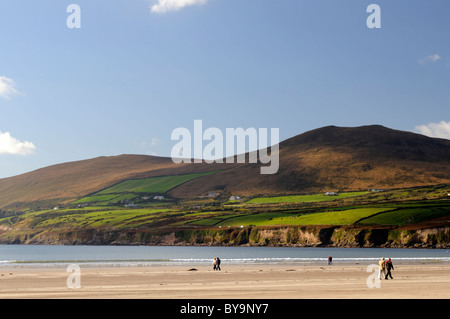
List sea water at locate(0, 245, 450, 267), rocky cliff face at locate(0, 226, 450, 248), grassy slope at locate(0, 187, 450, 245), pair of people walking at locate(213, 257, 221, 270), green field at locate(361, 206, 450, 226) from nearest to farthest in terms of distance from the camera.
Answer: pair of people walking at locate(213, 257, 221, 270) → sea water at locate(0, 245, 450, 267) → rocky cliff face at locate(0, 226, 450, 248) → green field at locate(361, 206, 450, 226) → grassy slope at locate(0, 187, 450, 245)

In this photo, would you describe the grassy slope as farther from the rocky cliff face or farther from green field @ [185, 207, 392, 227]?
the rocky cliff face

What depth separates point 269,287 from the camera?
36.6 m

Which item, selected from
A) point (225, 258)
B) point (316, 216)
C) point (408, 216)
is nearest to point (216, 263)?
point (225, 258)

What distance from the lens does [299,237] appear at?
484ft

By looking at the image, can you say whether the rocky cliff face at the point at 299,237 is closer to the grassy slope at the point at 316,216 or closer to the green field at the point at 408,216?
the grassy slope at the point at 316,216

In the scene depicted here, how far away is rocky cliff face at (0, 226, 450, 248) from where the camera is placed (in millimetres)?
133125

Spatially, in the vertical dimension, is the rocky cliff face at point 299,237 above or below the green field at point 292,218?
below

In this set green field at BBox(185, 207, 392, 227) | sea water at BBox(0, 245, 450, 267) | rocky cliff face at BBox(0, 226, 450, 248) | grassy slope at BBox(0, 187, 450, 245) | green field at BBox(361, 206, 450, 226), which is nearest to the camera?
sea water at BBox(0, 245, 450, 267)

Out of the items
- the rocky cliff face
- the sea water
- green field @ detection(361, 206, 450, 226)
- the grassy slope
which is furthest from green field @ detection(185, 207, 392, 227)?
the sea water

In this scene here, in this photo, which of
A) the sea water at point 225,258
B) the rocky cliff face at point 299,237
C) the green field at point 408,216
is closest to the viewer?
the sea water at point 225,258

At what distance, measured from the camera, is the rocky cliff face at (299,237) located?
5241 inches

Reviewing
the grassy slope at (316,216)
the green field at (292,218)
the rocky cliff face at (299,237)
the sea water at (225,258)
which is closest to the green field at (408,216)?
the grassy slope at (316,216)
